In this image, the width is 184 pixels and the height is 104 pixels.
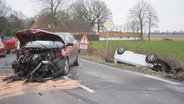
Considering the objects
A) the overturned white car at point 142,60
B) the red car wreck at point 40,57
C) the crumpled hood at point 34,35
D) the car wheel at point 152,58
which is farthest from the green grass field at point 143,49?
A: the crumpled hood at point 34,35

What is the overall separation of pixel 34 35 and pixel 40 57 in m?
1.23

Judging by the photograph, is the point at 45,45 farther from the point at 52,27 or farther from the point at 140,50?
the point at 52,27

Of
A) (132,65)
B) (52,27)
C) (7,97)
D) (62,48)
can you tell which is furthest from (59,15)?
(7,97)

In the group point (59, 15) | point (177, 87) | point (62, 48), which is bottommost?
point (177, 87)

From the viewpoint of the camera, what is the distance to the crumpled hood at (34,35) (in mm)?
10234

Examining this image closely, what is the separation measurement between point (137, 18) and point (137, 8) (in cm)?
394

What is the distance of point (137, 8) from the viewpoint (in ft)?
281

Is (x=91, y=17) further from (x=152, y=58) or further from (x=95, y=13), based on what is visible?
(x=152, y=58)

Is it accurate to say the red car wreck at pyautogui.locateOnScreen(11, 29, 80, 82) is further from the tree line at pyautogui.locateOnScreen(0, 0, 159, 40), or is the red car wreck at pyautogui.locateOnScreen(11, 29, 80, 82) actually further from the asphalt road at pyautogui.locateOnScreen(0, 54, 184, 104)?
the tree line at pyautogui.locateOnScreen(0, 0, 159, 40)

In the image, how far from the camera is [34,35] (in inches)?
421

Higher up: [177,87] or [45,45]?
[45,45]

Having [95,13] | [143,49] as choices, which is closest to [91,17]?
[95,13]

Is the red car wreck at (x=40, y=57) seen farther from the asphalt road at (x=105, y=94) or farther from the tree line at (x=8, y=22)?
the tree line at (x=8, y=22)

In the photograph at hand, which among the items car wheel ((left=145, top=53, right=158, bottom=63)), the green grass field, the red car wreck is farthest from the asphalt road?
the green grass field
